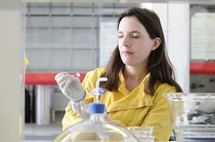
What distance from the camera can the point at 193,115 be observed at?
854 millimetres

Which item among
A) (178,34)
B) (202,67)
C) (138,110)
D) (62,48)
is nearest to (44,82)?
(62,48)

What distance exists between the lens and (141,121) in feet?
4.50

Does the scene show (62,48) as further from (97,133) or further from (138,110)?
(97,133)

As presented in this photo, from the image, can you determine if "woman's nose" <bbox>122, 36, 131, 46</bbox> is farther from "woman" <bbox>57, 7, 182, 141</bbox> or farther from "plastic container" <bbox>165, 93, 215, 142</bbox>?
"plastic container" <bbox>165, 93, 215, 142</bbox>

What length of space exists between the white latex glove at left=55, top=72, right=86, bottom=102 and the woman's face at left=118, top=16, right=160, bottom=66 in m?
0.43

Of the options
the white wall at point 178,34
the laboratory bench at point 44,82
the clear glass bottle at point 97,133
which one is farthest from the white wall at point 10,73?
the white wall at point 178,34

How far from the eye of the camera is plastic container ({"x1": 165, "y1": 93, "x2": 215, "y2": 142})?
840 millimetres

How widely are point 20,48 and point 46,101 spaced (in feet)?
9.62

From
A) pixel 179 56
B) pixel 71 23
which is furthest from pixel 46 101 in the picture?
pixel 179 56

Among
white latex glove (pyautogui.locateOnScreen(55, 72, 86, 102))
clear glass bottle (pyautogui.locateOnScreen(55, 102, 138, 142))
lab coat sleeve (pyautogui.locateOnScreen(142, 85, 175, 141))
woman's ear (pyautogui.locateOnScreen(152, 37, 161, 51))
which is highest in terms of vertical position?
woman's ear (pyautogui.locateOnScreen(152, 37, 161, 51))

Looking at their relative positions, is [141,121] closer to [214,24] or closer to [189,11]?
[189,11]

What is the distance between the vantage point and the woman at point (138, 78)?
1.36 m

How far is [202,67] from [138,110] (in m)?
1.79

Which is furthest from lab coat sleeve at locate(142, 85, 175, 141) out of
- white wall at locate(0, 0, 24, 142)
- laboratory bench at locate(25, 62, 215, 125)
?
laboratory bench at locate(25, 62, 215, 125)
